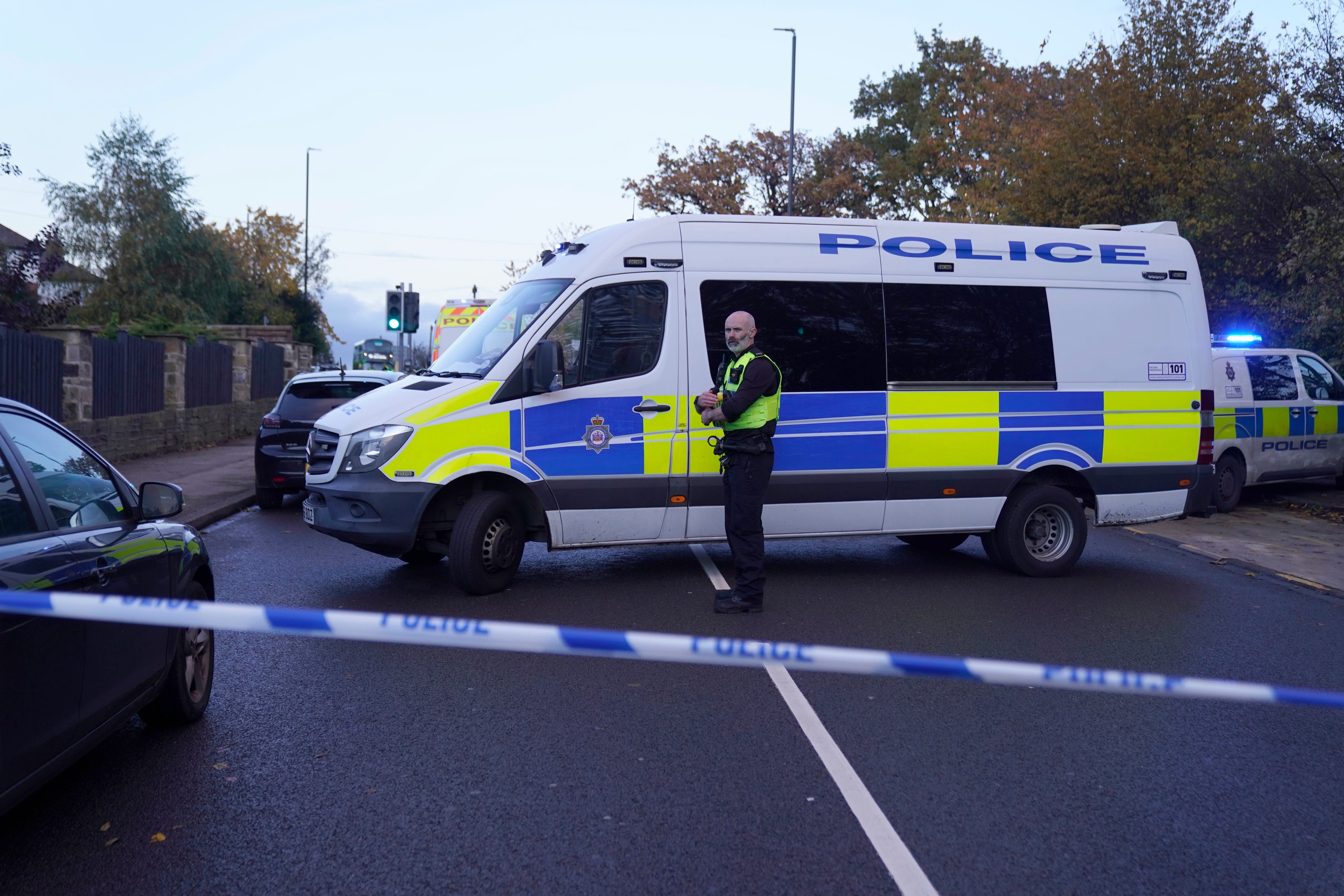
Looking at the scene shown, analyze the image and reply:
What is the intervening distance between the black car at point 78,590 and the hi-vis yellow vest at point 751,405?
136 inches

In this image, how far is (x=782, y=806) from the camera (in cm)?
406

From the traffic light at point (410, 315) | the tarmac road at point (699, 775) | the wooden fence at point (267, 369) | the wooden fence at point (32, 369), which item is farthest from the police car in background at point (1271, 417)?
the wooden fence at point (267, 369)

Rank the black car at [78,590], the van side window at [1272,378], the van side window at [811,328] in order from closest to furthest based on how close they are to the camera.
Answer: the black car at [78,590]
the van side window at [811,328]
the van side window at [1272,378]

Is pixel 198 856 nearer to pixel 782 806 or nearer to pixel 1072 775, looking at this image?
pixel 782 806

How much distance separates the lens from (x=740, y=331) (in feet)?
24.0

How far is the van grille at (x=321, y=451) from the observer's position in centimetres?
819

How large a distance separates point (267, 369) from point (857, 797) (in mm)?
26706

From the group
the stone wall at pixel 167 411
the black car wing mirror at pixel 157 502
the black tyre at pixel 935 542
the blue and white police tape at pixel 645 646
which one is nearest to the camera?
the blue and white police tape at pixel 645 646

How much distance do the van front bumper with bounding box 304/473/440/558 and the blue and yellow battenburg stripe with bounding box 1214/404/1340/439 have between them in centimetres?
947

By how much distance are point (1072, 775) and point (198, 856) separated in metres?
3.15

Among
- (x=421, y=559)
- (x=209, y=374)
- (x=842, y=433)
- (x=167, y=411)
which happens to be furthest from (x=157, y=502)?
(x=209, y=374)

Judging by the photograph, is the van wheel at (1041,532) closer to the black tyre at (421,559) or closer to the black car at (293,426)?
the black tyre at (421,559)

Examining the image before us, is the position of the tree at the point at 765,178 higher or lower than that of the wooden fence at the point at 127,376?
higher

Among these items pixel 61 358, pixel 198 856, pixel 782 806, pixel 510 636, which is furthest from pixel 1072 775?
pixel 61 358
